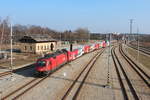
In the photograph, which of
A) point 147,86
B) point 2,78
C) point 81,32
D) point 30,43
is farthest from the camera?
point 81,32

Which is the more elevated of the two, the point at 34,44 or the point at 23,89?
the point at 34,44

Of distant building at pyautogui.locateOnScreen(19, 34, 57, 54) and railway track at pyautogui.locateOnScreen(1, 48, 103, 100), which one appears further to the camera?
distant building at pyautogui.locateOnScreen(19, 34, 57, 54)

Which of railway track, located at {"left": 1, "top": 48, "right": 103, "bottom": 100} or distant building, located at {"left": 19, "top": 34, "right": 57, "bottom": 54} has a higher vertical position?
distant building, located at {"left": 19, "top": 34, "right": 57, "bottom": 54}

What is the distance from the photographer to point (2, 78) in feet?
83.9

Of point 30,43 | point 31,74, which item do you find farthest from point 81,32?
point 31,74

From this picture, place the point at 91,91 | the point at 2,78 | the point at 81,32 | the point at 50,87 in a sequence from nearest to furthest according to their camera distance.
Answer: the point at 91,91
the point at 50,87
the point at 2,78
the point at 81,32

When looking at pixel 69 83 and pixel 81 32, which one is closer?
pixel 69 83

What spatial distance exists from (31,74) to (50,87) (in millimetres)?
7779

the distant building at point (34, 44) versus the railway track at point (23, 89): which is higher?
the distant building at point (34, 44)

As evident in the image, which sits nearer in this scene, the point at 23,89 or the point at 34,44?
the point at 23,89

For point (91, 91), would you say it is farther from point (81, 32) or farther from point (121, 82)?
point (81, 32)

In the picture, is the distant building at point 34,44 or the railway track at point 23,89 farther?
the distant building at point 34,44

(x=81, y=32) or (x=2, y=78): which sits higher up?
(x=81, y=32)

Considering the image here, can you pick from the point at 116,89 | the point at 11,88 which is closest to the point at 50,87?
the point at 11,88
